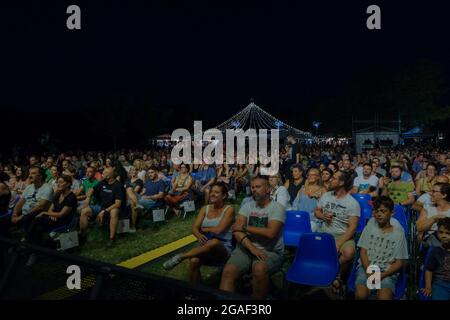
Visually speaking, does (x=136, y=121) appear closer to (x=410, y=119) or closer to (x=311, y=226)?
(x=410, y=119)

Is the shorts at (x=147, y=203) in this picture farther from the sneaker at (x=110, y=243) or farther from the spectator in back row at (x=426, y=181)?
the spectator in back row at (x=426, y=181)

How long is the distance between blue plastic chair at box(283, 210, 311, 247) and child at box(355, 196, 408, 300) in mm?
1326

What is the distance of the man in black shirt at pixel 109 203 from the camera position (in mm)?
6746

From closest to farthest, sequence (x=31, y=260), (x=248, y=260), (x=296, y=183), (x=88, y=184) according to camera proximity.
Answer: (x=31, y=260)
(x=248, y=260)
(x=296, y=183)
(x=88, y=184)

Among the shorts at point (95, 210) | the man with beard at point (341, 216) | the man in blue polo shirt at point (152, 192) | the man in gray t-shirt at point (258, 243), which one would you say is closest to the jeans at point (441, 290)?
the man with beard at point (341, 216)

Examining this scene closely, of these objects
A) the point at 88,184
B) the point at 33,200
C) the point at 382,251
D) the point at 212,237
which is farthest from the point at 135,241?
the point at 382,251

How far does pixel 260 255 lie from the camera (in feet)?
12.8

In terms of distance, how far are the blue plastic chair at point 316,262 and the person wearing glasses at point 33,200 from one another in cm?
414

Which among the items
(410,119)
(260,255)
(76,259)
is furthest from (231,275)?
(410,119)

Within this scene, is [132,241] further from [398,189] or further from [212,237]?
[398,189]

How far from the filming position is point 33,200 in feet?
20.8

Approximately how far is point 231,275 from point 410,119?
146 feet

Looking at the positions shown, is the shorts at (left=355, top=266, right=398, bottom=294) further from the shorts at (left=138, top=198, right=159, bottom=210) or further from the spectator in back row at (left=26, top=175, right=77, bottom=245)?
the shorts at (left=138, top=198, right=159, bottom=210)

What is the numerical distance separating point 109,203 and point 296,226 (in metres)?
3.48
